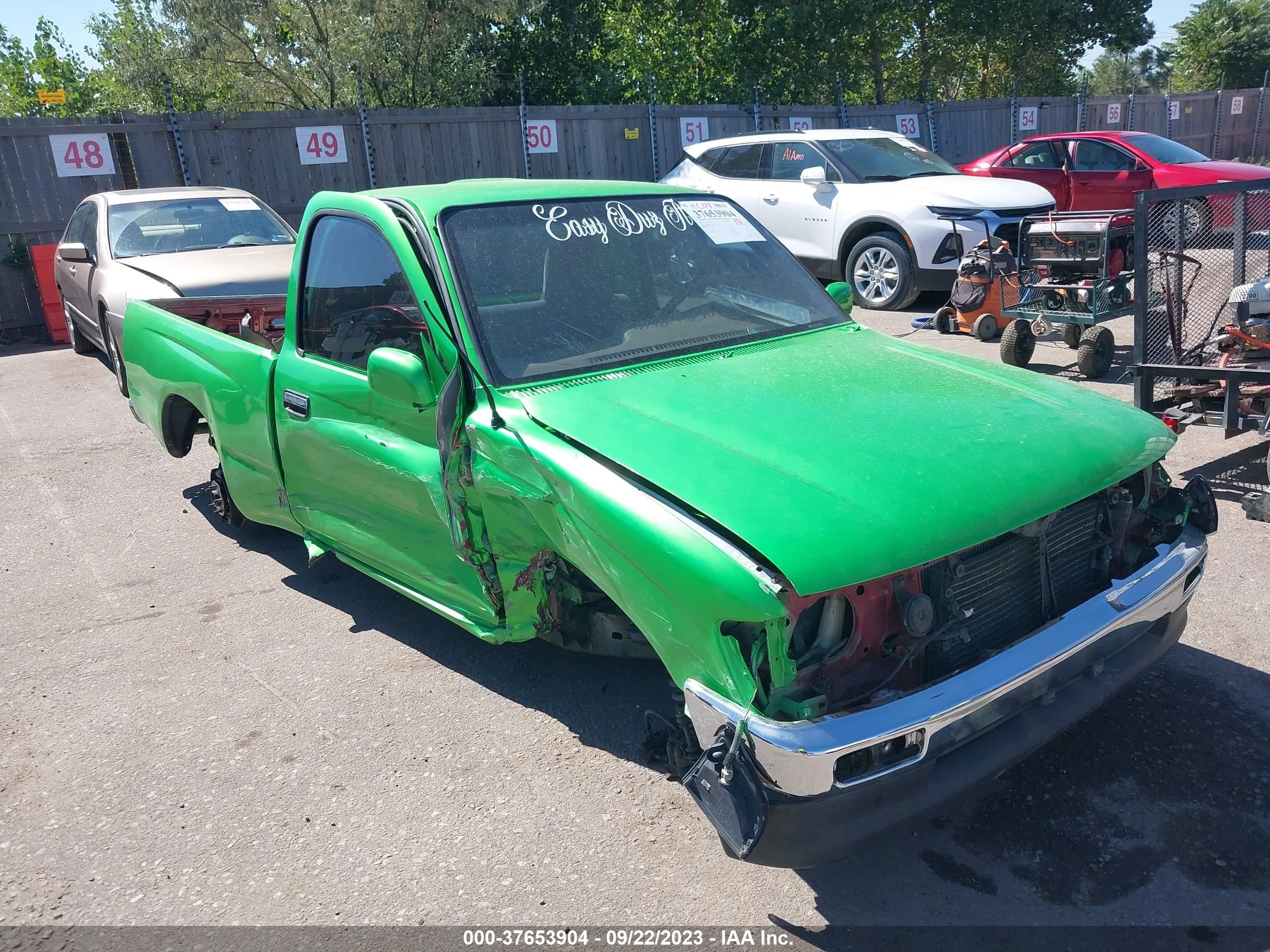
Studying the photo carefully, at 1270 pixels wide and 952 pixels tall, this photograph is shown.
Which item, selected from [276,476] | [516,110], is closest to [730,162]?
[516,110]

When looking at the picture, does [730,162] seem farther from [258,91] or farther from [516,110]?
[258,91]

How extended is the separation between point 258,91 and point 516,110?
9203 millimetres

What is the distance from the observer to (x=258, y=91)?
23141mm

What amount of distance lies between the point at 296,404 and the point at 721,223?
1952 millimetres

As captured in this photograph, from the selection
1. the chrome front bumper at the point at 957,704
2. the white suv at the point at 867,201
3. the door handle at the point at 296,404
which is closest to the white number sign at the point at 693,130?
the white suv at the point at 867,201

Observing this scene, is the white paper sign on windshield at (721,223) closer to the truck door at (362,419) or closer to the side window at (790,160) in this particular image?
the truck door at (362,419)

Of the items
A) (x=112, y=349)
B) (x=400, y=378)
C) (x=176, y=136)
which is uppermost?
(x=176, y=136)

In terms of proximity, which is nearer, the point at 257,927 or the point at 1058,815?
the point at 257,927

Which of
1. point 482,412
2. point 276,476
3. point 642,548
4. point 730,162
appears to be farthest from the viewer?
point 730,162

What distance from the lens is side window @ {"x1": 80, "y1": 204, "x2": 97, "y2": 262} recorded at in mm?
9562

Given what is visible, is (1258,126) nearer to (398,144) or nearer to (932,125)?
(932,125)

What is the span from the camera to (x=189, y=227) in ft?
31.3

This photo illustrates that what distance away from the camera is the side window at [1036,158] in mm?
14555

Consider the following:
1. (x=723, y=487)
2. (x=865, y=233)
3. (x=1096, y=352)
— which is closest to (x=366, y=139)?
(x=865, y=233)
